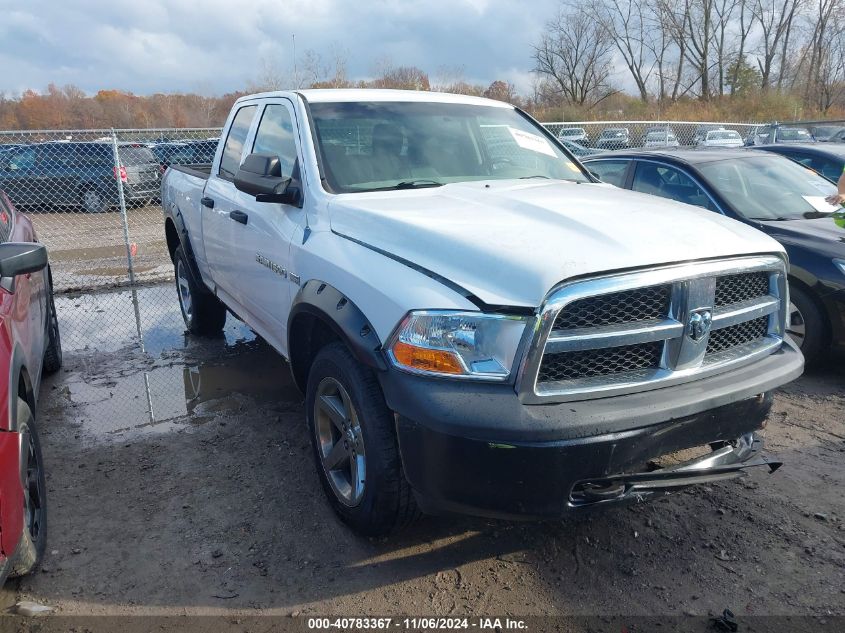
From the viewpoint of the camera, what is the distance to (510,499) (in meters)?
2.42

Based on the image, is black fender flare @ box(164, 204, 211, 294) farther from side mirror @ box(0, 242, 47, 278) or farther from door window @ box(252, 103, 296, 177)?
side mirror @ box(0, 242, 47, 278)

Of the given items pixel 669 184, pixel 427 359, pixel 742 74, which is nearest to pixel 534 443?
pixel 427 359

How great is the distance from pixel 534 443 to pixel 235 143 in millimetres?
3518

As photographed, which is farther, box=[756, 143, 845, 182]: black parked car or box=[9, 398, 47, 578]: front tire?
box=[756, 143, 845, 182]: black parked car

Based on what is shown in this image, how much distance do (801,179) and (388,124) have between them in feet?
14.6

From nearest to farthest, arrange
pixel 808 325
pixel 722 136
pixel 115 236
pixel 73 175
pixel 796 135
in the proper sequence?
pixel 808 325 → pixel 115 236 → pixel 73 175 → pixel 796 135 → pixel 722 136

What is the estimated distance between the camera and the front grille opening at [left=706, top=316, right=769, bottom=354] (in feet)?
9.17

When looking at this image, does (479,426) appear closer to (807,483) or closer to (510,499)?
(510,499)

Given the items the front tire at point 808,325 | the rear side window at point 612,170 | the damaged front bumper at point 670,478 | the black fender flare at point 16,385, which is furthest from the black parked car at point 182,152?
the damaged front bumper at point 670,478

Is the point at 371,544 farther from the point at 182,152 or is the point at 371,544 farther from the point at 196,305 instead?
the point at 182,152

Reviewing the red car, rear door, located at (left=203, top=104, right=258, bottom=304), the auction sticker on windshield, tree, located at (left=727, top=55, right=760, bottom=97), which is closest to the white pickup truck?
the auction sticker on windshield

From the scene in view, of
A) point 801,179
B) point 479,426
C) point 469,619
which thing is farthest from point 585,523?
point 801,179

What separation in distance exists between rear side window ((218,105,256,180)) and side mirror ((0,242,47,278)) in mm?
1770

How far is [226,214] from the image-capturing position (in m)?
4.56
